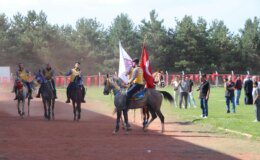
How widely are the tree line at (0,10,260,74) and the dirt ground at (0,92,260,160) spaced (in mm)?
67673

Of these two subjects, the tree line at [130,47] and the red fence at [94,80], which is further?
the tree line at [130,47]

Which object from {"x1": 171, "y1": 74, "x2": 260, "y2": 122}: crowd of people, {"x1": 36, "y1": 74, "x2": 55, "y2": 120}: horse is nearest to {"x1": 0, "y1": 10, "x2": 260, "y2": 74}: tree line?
{"x1": 171, "y1": 74, "x2": 260, "y2": 122}: crowd of people

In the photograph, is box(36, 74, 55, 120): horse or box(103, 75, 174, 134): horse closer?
box(103, 75, 174, 134): horse

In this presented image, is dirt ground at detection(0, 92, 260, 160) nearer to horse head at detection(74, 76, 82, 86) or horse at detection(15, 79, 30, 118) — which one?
horse head at detection(74, 76, 82, 86)

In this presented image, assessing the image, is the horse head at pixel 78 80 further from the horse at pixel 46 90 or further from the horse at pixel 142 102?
the horse at pixel 142 102

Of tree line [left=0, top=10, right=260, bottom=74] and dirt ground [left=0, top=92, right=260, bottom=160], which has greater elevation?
tree line [left=0, top=10, right=260, bottom=74]

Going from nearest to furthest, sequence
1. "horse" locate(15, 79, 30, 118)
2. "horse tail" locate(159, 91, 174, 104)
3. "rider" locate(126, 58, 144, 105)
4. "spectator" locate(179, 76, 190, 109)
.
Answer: "rider" locate(126, 58, 144, 105) → "horse tail" locate(159, 91, 174, 104) → "horse" locate(15, 79, 30, 118) → "spectator" locate(179, 76, 190, 109)

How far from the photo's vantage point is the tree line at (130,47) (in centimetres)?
8975

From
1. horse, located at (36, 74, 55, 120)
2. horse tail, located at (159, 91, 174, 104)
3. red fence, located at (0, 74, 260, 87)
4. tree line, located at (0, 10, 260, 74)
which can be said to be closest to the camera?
horse tail, located at (159, 91, 174, 104)

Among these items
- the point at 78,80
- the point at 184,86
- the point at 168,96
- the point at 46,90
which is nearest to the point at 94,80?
the point at 184,86

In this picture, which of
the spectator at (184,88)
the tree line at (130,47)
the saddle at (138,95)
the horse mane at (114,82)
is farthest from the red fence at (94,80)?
the saddle at (138,95)

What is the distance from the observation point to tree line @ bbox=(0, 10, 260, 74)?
8975 centimetres

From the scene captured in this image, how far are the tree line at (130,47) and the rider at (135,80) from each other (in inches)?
2723

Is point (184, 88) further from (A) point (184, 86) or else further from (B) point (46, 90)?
(B) point (46, 90)
